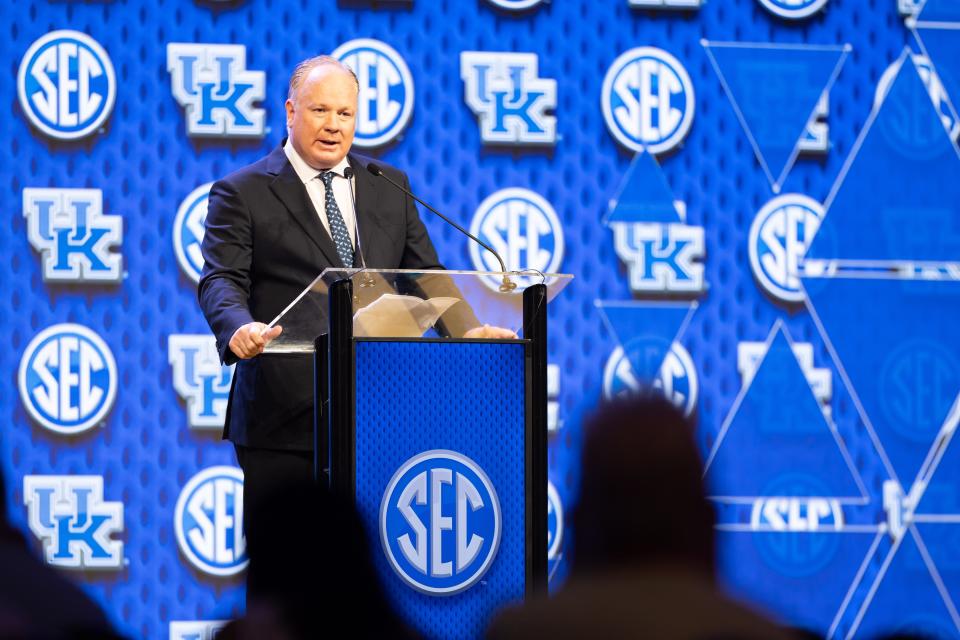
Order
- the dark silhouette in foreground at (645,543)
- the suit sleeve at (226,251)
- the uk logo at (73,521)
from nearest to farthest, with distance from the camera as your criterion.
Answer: the dark silhouette in foreground at (645,543), the suit sleeve at (226,251), the uk logo at (73,521)

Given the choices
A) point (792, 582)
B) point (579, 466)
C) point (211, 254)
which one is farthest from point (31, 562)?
point (792, 582)

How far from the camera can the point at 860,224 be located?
4781 millimetres

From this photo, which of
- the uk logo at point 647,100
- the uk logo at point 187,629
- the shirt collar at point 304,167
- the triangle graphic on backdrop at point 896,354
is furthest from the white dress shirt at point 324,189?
the triangle graphic on backdrop at point 896,354

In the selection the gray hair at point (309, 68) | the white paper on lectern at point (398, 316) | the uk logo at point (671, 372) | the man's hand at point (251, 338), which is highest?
the gray hair at point (309, 68)

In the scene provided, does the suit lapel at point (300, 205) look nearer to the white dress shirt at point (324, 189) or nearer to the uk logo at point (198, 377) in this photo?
the white dress shirt at point (324, 189)

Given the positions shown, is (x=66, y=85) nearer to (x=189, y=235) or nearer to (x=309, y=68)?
(x=189, y=235)

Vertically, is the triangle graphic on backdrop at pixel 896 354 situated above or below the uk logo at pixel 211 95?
below

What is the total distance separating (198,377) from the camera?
442 cm

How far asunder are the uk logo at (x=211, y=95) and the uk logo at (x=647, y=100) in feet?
3.79

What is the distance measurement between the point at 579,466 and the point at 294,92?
7.07 feet

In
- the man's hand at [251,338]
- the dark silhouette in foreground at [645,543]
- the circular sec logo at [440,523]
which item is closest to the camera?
the dark silhouette in foreground at [645,543]

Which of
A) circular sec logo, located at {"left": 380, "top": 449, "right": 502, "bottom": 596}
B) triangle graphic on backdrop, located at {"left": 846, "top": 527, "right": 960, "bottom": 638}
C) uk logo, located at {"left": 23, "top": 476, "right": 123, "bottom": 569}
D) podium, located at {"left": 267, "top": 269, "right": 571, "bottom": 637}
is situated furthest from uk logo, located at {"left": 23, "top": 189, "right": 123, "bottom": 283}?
triangle graphic on backdrop, located at {"left": 846, "top": 527, "right": 960, "bottom": 638}

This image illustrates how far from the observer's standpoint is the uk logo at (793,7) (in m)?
4.76

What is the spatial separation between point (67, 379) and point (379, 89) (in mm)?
1350
